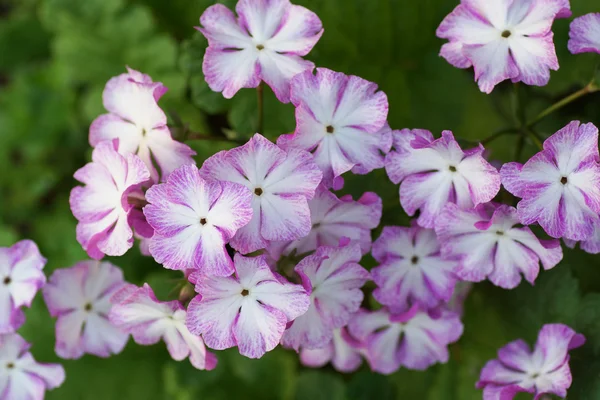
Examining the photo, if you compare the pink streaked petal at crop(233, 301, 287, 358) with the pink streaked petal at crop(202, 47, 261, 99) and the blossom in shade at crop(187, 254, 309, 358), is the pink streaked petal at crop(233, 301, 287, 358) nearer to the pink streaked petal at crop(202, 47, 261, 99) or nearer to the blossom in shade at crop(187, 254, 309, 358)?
the blossom in shade at crop(187, 254, 309, 358)

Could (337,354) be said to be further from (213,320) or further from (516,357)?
(213,320)

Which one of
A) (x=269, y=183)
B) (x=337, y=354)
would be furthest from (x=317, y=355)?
(x=269, y=183)

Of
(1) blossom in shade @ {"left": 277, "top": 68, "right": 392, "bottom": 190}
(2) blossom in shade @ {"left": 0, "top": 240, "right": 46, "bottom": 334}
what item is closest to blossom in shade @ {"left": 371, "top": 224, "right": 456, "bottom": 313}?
(1) blossom in shade @ {"left": 277, "top": 68, "right": 392, "bottom": 190}

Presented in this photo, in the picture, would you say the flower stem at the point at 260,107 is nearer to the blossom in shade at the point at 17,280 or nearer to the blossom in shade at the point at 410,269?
the blossom in shade at the point at 410,269

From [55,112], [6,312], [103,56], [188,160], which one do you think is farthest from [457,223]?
[55,112]

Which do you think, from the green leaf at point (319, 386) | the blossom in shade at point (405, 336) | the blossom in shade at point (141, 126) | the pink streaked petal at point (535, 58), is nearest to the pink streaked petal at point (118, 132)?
the blossom in shade at point (141, 126)

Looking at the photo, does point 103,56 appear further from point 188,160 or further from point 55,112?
point 188,160
